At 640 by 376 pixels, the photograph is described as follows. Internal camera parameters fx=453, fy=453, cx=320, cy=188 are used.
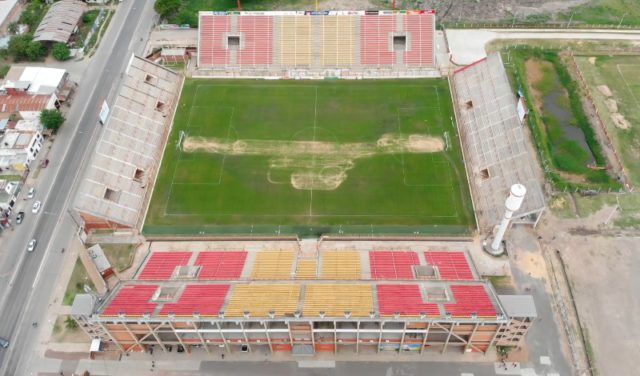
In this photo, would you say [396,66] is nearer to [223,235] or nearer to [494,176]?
[494,176]

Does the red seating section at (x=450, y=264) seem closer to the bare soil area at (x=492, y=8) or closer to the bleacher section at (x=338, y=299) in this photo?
the bleacher section at (x=338, y=299)

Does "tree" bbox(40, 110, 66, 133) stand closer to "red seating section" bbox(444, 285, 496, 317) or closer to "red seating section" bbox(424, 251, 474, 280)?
"red seating section" bbox(424, 251, 474, 280)

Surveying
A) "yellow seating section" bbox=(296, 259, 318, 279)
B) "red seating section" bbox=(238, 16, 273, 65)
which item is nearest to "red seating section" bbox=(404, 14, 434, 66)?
"red seating section" bbox=(238, 16, 273, 65)

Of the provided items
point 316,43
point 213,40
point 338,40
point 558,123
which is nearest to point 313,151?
point 316,43

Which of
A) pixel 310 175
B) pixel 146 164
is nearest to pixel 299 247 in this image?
pixel 310 175

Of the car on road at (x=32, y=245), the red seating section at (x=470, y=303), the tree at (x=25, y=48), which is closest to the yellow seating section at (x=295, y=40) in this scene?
the tree at (x=25, y=48)

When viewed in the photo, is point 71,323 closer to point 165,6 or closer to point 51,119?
point 51,119

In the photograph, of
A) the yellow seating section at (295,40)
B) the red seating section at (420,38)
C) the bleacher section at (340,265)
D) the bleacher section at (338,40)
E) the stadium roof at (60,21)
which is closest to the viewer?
the bleacher section at (340,265)
